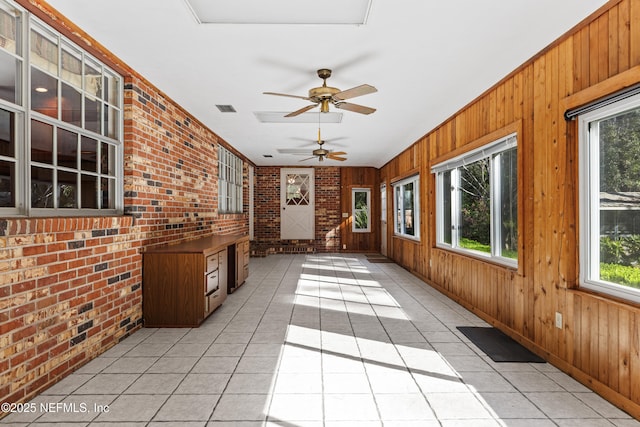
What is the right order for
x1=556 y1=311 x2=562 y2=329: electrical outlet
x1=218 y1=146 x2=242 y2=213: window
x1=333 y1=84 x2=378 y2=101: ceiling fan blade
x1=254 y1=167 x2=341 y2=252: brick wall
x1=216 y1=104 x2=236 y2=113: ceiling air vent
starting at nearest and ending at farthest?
x1=556 y1=311 x2=562 y2=329: electrical outlet → x1=333 y1=84 x2=378 y2=101: ceiling fan blade → x1=216 y1=104 x2=236 y2=113: ceiling air vent → x1=218 y1=146 x2=242 y2=213: window → x1=254 y1=167 x2=341 y2=252: brick wall

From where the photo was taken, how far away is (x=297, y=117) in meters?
5.03

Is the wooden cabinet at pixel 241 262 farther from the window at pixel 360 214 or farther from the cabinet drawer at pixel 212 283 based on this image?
the window at pixel 360 214

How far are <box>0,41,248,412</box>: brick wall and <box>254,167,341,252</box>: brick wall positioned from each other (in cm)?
521

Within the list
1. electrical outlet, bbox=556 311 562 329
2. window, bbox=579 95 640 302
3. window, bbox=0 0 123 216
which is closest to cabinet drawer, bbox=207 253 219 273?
window, bbox=0 0 123 216

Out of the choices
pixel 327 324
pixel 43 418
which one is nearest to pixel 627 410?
pixel 327 324

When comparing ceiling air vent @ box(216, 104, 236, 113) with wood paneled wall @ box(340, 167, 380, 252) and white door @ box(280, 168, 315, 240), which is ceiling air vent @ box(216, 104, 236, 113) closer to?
white door @ box(280, 168, 315, 240)

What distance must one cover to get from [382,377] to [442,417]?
0.53 meters

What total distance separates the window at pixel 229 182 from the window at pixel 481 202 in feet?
12.8

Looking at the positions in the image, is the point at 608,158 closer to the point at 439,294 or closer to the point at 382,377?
the point at 382,377

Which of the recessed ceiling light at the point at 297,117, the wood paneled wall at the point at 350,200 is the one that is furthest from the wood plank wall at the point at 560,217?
the wood paneled wall at the point at 350,200

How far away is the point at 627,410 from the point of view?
6.64ft

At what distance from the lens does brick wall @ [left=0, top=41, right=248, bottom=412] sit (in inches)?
80.9

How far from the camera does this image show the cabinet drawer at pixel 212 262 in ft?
11.9

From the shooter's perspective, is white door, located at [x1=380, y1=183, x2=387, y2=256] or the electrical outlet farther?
white door, located at [x1=380, y1=183, x2=387, y2=256]
